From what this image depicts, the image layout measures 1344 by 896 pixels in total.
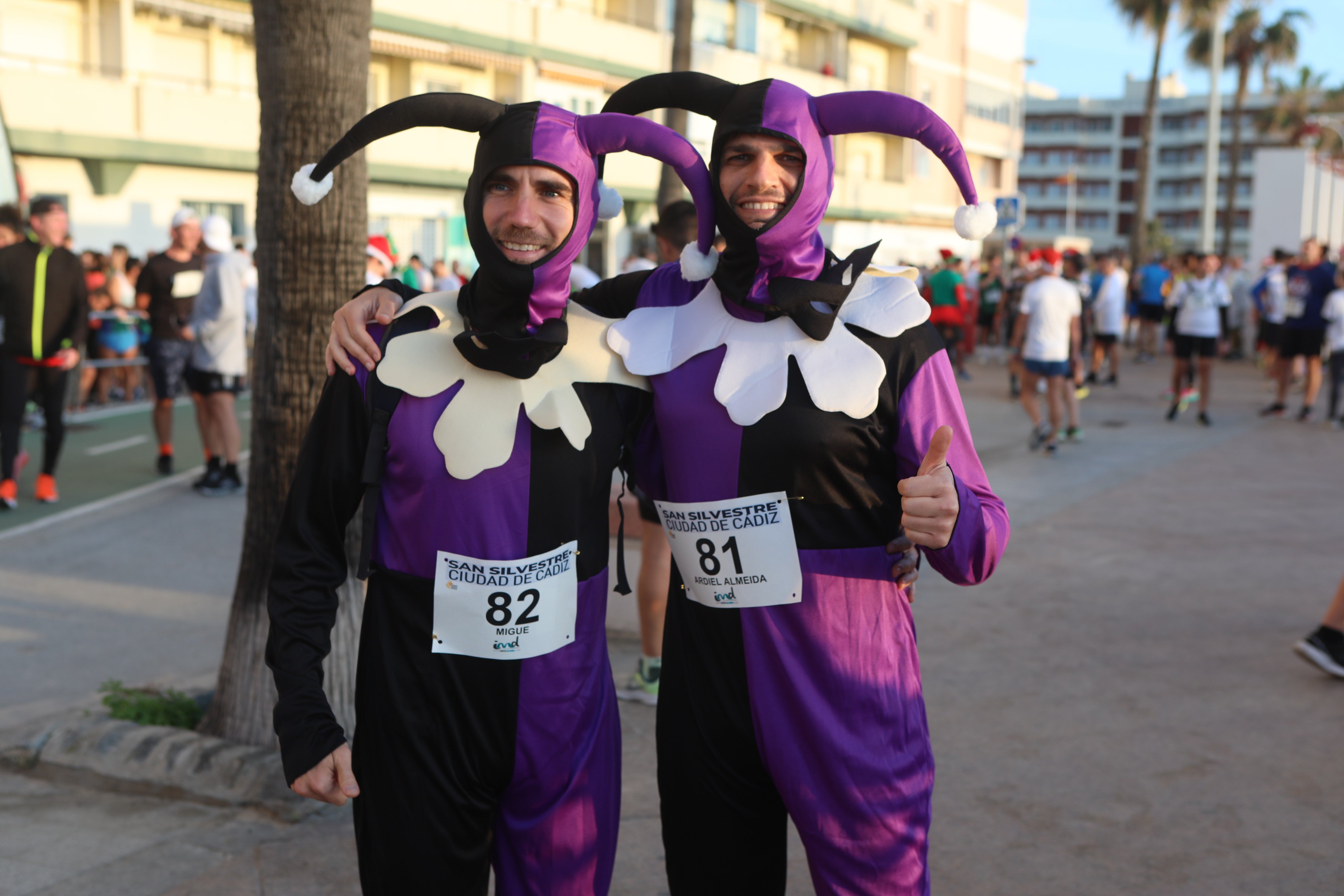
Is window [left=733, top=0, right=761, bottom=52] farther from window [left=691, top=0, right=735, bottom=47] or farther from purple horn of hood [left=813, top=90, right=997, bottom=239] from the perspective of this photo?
purple horn of hood [left=813, top=90, right=997, bottom=239]

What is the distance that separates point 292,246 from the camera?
4012 mm

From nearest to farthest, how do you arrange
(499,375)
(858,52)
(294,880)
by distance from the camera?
(499,375)
(294,880)
(858,52)

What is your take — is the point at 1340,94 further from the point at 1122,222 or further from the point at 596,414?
the point at 596,414

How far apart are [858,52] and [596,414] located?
45.2 metres

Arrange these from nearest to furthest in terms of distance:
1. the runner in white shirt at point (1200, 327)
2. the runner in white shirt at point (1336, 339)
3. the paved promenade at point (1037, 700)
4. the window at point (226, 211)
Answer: the paved promenade at point (1037, 700) → the runner in white shirt at point (1336, 339) → the runner in white shirt at point (1200, 327) → the window at point (226, 211)

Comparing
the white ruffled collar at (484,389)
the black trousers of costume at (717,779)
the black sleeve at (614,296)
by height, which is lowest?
the black trousers of costume at (717,779)

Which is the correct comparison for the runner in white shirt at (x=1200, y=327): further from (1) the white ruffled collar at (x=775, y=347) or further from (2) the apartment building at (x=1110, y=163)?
(2) the apartment building at (x=1110, y=163)

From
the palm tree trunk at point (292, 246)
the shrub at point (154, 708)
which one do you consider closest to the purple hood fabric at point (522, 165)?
the palm tree trunk at point (292, 246)

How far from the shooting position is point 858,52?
4472 cm

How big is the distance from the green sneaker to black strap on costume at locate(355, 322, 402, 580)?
110 inches

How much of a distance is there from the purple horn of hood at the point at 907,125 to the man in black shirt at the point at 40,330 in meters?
7.73

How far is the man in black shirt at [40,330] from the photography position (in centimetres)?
852

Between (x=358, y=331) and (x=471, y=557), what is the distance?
0.49 meters

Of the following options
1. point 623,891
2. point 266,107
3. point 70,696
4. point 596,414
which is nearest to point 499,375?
point 596,414
